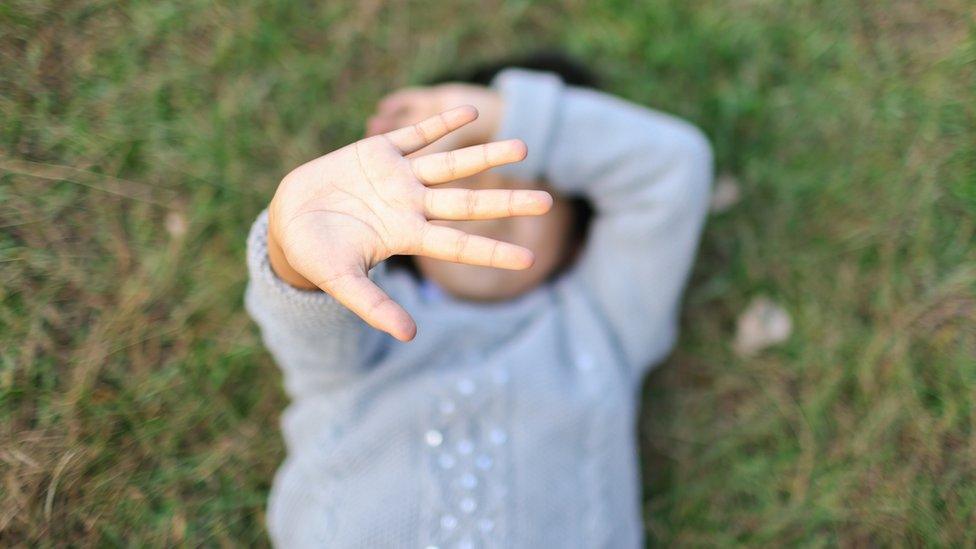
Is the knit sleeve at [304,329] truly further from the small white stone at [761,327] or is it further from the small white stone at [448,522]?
the small white stone at [761,327]

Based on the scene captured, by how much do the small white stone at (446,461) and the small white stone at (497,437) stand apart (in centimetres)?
11

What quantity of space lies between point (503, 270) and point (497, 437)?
0.46 m

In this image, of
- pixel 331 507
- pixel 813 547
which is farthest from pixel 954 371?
pixel 331 507

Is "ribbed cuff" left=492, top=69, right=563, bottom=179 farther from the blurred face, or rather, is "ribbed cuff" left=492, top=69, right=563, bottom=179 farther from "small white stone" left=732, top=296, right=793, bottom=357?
"small white stone" left=732, top=296, right=793, bottom=357

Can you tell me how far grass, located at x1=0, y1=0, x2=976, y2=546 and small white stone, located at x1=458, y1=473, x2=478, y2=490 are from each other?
2.26ft

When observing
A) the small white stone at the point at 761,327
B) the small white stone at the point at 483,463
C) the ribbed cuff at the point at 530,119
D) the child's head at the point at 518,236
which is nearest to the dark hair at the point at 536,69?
the child's head at the point at 518,236

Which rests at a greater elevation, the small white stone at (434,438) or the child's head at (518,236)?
the child's head at (518,236)

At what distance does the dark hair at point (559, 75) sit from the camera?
204 centimetres

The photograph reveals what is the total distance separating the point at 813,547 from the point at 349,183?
1.72 metres

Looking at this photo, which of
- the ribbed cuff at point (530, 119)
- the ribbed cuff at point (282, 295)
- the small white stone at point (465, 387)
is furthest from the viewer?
the ribbed cuff at point (530, 119)

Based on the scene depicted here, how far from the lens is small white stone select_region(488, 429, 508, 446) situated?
5.34 ft

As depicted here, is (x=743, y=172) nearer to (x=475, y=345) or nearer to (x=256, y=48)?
(x=475, y=345)

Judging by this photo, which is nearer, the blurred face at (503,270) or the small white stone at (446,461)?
the small white stone at (446,461)

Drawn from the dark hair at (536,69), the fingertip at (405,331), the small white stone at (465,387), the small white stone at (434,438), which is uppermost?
the fingertip at (405,331)
